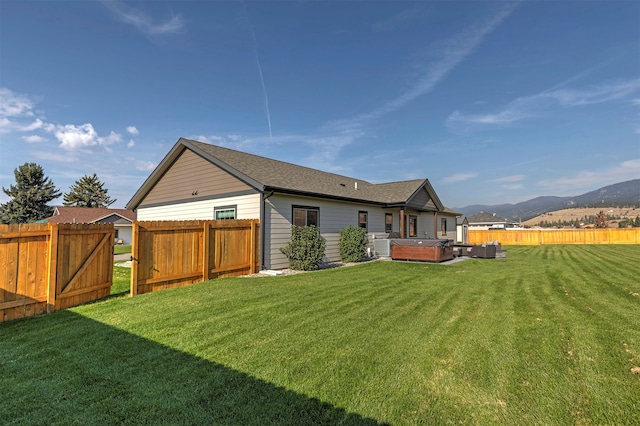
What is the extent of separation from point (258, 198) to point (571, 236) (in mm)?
31959

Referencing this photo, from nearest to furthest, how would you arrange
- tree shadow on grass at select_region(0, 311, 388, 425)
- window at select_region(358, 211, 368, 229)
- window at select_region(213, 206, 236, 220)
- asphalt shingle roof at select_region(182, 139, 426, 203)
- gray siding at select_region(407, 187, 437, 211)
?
tree shadow on grass at select_region(0, 311, 388, 425), asphalt shingle roof at select_region(182, 139, 426, 203), window at select_region(213, 206, 236, 220), window at select_region(358, 211, 368, 229), gray siding at select_region(407, 187, 437, 211)

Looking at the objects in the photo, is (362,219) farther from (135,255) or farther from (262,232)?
(135,255)

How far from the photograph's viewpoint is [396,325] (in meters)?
4.65

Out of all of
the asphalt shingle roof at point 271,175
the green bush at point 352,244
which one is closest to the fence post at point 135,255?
the asphalt shingle roof at point 271,175

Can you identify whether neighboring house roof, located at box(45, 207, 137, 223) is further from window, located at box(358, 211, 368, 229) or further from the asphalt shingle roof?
window, located at box(358, 211, 368, 229)

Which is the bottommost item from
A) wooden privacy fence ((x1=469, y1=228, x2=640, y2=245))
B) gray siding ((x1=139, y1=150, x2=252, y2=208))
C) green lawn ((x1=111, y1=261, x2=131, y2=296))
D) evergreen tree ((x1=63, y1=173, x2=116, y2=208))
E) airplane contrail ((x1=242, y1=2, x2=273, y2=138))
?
green lawn ((x1=111, y1=261, x2=131, y2=296))

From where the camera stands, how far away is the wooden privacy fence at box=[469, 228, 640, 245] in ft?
86.9

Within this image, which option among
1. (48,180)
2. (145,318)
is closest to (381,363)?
(145,318)

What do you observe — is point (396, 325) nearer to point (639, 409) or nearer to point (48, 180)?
point (639, 409)

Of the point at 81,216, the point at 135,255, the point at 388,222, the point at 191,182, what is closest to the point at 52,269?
the point at 135,255

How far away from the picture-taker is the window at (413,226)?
19734 millimetres

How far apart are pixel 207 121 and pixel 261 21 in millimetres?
6824

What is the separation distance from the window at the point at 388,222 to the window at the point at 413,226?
267cm

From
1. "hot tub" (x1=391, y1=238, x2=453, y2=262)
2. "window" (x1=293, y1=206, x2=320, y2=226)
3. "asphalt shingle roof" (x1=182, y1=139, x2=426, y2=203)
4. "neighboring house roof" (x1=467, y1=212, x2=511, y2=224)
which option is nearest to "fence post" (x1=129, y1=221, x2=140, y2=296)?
"asphalt shingle roof" (x1=182, y1=139, x2=426, y2=203)
